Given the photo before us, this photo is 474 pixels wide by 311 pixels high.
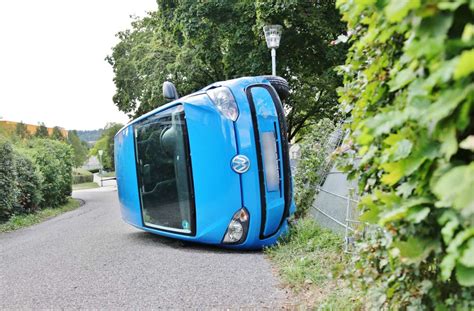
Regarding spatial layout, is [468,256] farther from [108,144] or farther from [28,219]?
[108,144]

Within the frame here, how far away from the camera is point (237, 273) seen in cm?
426

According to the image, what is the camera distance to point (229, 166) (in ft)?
17.3

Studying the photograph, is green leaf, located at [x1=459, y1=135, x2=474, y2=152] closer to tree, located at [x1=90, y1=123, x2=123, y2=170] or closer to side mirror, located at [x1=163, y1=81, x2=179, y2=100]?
side mirror, located at [x1=163, y1=81, x2=179, y2=100]

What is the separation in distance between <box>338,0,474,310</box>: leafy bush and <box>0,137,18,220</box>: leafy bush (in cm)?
1137

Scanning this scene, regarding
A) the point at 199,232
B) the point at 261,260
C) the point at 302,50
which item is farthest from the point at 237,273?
the point at 302,50

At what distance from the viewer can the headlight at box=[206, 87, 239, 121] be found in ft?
17.6

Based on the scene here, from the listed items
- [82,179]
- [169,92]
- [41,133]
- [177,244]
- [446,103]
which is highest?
[41,133]

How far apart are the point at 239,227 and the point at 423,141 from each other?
4.10 m

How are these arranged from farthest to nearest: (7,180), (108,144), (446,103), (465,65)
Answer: (108,144) → (7,180) → (446,103) → (465,65)

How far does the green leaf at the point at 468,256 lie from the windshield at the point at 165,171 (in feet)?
15.0

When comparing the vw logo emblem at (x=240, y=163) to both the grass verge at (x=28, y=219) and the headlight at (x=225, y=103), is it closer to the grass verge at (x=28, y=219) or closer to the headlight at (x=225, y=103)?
the headlight at (x=225, y=103)

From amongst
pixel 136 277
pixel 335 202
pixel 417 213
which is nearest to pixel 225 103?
pixel 335 202

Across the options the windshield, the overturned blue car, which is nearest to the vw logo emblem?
the overturned blue car

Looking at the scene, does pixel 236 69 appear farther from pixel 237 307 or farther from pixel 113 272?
pixel 237 307
